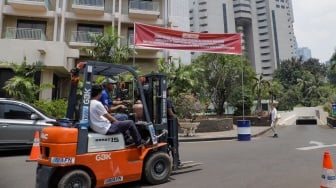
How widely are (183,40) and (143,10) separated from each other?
11.5m

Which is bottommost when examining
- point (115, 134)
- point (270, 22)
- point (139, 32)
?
point (115, 134)

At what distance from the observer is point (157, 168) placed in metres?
6.09

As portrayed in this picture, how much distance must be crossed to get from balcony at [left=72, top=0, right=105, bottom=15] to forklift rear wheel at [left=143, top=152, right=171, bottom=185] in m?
21.9

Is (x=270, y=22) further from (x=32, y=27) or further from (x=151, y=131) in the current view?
(x=151, y=131)

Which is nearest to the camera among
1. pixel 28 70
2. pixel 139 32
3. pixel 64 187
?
pixel 64 187

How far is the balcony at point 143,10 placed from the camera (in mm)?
26422

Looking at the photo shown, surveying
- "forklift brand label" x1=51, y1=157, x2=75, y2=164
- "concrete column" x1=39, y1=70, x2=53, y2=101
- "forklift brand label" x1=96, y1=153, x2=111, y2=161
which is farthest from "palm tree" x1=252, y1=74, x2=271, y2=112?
"forklift brand label" x1=51, y1=157, x2=75, y2=164

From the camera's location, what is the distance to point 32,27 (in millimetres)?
25031

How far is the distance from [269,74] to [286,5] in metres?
32.7

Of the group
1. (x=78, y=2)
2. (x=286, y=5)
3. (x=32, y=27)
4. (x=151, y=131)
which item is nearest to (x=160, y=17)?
(x=78, y=2)

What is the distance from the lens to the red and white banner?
50.5 ft

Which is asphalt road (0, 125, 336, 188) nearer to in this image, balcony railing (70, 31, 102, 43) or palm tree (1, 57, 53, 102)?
palm tree (1, 57, 53, 102)

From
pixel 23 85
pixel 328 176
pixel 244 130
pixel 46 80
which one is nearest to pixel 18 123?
pixel 23 85

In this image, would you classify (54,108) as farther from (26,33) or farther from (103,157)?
(103,157)
